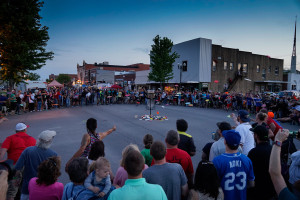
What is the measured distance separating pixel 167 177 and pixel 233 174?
3.36 feet

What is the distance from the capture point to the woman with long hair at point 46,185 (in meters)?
2.44

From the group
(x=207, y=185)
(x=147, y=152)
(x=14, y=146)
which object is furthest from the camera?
(x=14, y=146)

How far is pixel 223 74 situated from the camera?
33.1 meters

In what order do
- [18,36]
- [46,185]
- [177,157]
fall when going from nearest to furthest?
[46,185], [177,157], [18,36]

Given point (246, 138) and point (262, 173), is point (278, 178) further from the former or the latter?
point (246, 138)

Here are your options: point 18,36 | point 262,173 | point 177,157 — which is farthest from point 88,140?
point 18,36

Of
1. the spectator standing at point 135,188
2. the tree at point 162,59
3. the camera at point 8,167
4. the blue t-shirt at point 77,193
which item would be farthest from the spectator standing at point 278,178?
the tree at point 162,59

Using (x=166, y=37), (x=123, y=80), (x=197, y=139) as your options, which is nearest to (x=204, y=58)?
(x=166, y=37)

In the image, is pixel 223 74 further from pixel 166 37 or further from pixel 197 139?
pixel 197 139

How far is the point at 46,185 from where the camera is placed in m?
2.48

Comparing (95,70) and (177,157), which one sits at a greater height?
(95,70)

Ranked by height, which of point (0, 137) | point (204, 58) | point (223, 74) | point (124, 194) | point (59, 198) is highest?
point (204, 58)

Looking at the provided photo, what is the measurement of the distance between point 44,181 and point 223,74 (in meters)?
34.5

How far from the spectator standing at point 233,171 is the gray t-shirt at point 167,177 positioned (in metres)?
0.68
